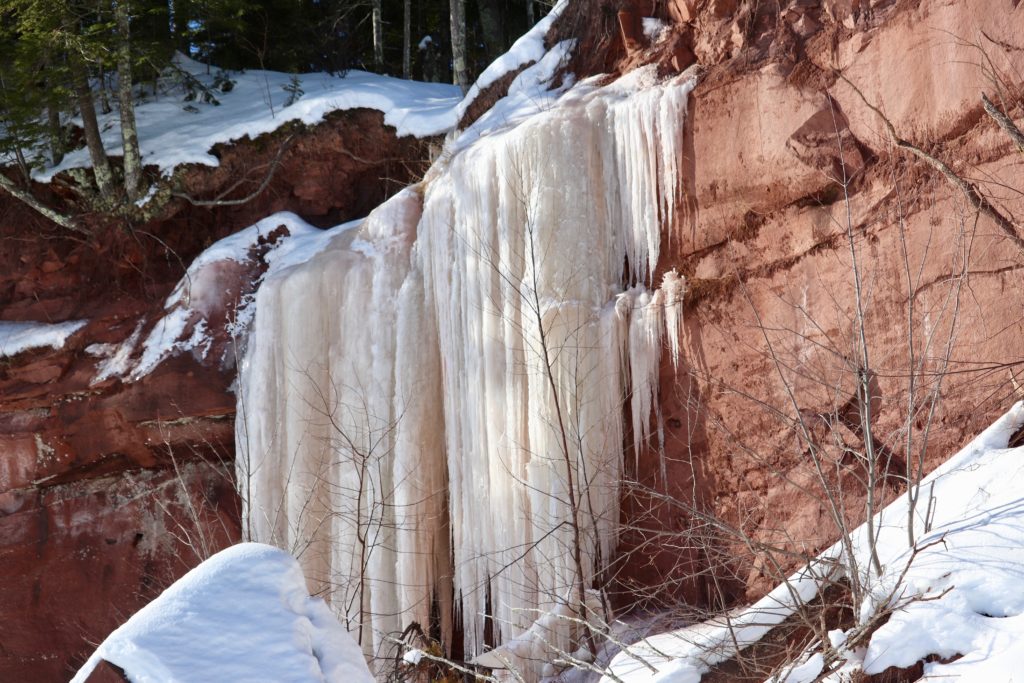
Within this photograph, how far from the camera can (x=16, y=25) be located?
12.7 m

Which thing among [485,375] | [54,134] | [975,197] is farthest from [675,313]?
[54,134]

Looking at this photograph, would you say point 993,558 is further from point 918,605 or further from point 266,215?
point 266,215

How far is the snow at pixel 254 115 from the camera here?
12414mm

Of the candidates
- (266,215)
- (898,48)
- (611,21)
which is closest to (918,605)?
(898,48)

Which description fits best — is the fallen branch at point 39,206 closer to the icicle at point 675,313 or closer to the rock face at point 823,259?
the rock face at point 823,259

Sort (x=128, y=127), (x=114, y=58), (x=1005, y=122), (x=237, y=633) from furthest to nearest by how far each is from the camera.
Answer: (x=128, y=127) → (x=114, y=58) → (x=1005, y=122) → (x=237, y=633)

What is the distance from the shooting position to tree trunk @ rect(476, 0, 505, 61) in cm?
1712

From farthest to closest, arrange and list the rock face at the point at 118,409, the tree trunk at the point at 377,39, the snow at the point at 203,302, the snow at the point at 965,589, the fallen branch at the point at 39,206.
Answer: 1. the tree trunk at the point at 377,39
2. the fallen branch at the point at 39,206
3. the rock face at the point at 118,409
4. the snow at the point at 203,302
5. the snow at the point at 965,589

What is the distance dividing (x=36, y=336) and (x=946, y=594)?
9.78m

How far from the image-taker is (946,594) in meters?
5.09

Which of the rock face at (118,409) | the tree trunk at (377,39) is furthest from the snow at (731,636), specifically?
the tree trunk at (377,39)

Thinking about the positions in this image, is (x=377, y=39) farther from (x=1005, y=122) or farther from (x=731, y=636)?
(x=731, y=636)

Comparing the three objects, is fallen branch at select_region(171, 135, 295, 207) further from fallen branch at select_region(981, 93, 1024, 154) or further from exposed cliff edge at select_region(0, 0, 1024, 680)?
fallen branch at select_region(981, 93, 1024, 154)

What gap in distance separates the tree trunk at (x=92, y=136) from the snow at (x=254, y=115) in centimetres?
27
